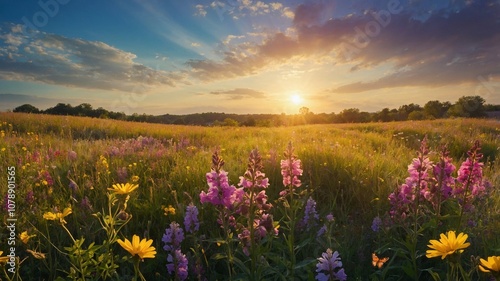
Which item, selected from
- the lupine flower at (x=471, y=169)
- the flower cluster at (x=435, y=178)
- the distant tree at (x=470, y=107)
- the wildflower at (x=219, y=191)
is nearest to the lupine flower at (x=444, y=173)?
the flower cluster at (x=435, y=178)

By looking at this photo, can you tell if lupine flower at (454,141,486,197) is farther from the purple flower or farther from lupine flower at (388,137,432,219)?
the purple flower

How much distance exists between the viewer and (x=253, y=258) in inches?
82.8

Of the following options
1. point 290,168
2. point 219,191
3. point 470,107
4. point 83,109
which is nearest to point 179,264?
point 219,191

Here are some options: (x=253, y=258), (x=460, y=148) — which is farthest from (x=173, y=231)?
(x=460, y=148)

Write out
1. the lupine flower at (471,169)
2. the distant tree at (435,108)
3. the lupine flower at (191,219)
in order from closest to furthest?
the lupine flower at (471,169)
the lupine flower at (191,219)
the distant tree at (435,108)

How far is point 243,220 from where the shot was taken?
3.60 meters

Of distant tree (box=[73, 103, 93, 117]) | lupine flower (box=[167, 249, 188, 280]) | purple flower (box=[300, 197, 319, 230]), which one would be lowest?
lupine flower (box=[167, 249, 188, 280])

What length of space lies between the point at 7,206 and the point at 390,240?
403 centimetres

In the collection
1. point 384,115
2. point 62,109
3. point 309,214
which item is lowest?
point 309,214

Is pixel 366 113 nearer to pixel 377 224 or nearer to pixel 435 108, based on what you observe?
pixel 435 108

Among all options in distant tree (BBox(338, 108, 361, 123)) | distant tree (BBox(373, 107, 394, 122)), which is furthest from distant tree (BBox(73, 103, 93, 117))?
distant tree (BBox(373, 107, 394, 122))

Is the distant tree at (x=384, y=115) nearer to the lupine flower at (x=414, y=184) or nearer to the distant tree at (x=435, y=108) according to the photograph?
the distant tree at (x=435, y=108)

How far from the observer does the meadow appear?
223 centimetres

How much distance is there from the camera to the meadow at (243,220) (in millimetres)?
2229
